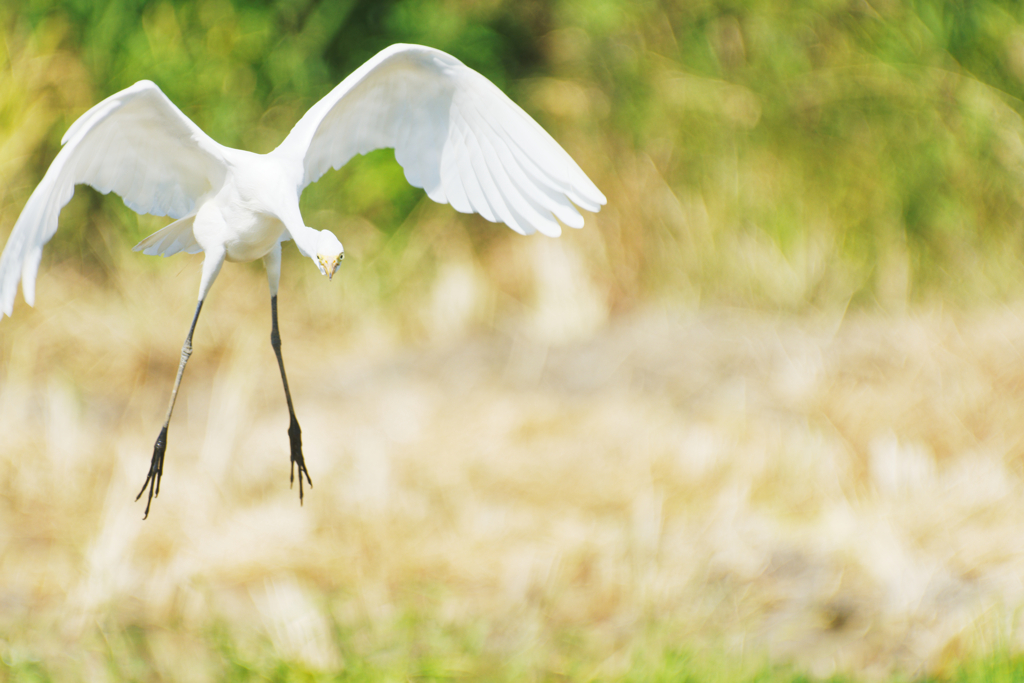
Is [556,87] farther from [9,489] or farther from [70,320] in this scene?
[9,489]

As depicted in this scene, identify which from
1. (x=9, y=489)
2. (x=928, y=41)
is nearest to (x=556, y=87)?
(x=928, y=41)

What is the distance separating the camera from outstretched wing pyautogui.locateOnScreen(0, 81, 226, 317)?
1.26 m

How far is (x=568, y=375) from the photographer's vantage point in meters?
5.18

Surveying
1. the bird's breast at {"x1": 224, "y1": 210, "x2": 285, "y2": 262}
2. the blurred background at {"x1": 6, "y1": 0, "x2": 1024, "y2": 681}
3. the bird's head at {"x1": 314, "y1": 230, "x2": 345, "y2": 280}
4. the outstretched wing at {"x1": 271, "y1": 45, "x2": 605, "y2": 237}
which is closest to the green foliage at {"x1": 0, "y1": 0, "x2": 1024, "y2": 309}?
the blurred background at {"x1": 6, "y1": 0, "x2": 1024, "y2": 681}

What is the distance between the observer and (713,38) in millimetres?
5852

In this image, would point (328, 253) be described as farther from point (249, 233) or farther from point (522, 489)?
point (522, 489)

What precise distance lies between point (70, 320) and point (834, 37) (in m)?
4.39

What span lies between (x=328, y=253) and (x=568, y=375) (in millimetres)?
4073

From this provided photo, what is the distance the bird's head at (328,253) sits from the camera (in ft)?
3.75

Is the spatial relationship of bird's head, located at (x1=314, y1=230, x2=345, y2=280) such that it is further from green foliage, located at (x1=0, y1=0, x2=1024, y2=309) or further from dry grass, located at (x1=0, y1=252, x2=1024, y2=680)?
green foliage, located at (x1=0, y1=0, x2=1024, y2=309)

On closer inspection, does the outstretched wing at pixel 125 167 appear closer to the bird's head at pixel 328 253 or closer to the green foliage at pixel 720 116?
the bird's head at pixel 328 253

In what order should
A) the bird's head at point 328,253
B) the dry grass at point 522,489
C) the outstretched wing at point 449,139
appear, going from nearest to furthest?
the bird's head at point 328,253, the outstretched wing at point 449,139, the dry grass at point 522,489

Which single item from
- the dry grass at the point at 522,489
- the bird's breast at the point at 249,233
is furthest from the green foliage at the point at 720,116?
the bird's breast at the point at 249,233

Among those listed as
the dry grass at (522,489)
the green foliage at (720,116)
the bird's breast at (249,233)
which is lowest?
the dry grass at (522,489)
